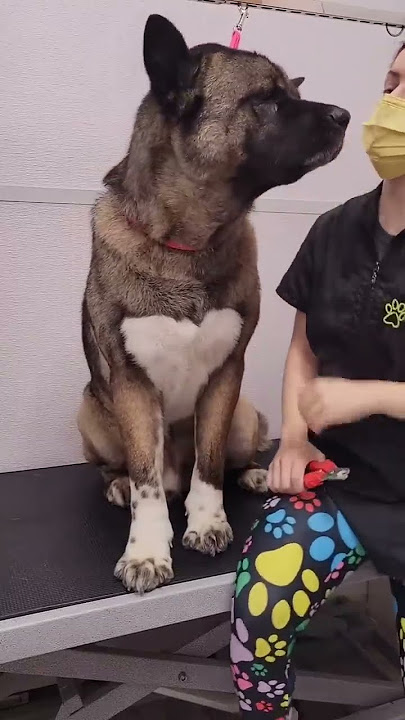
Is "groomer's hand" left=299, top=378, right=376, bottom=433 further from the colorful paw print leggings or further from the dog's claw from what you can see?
the dog's claw

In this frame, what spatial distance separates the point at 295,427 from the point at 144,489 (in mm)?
266

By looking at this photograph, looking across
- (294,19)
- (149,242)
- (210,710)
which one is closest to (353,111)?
(294,19)

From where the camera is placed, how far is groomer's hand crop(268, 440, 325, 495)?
105 centimetres

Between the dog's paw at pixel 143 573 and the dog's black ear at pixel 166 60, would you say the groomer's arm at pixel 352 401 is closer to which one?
the dog's paw at pixel 143 573

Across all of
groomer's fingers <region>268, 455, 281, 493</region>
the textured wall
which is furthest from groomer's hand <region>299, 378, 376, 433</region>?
the textured wall

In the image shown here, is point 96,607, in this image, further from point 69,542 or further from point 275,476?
point 275,476

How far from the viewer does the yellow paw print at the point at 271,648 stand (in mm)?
978

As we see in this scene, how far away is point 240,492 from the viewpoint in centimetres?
142

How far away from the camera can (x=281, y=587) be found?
0.98 meters

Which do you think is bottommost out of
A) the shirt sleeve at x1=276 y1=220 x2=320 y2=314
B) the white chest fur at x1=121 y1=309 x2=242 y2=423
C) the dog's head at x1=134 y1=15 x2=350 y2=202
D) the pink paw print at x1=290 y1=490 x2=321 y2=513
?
the pink paw print at x1=290 y1=490 x2=321 y2=513

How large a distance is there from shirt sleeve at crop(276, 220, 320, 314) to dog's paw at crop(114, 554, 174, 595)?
0.47 metres

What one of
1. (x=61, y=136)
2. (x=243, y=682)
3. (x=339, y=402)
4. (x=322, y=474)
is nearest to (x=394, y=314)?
(x=339, y=402)

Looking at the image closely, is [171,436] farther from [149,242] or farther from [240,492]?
[149,242]

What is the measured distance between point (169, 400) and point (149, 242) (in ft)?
0.92
